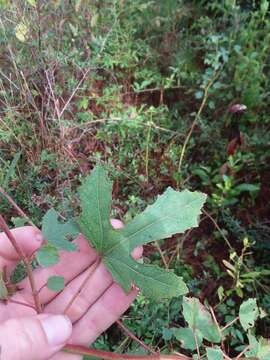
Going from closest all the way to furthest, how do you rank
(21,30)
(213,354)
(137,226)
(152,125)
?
(213,354)
(137,226)
(21,30)
(152,125)

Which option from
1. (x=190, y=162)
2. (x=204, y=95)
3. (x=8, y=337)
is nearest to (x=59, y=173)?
(x=190, y=162)

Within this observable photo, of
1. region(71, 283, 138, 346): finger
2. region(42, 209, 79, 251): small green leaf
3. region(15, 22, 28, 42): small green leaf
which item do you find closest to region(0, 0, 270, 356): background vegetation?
region(15, 22, 28, 42): small green leaf

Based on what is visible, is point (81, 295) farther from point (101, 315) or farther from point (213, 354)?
point (213, 354)

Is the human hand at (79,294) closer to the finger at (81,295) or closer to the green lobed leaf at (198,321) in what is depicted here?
the finger at (81,295)

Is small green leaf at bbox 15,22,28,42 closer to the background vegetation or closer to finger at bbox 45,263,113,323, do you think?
the background vegetation

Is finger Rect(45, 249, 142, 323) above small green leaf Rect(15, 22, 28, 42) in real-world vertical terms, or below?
below

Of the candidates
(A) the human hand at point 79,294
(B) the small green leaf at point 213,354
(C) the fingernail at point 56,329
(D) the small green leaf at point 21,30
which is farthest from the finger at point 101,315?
(D) the small green leaf at point 21,30

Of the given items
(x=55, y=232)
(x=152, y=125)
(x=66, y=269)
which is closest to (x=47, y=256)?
(x=55, y=232)
